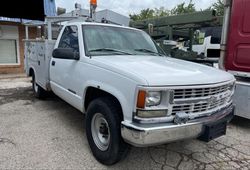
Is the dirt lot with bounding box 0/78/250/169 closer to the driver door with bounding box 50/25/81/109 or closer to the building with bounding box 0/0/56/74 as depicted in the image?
the driver door with bounding box 50/25/81/109

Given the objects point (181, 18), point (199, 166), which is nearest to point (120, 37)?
point (199, 166)

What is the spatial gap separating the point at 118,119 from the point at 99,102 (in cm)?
40

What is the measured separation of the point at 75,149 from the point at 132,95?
155 centimetres

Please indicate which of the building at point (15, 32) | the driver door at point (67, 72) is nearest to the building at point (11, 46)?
the building at point (15, 32)

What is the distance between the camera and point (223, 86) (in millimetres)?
3254

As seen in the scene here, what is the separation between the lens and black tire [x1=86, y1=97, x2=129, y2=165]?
2.89 m

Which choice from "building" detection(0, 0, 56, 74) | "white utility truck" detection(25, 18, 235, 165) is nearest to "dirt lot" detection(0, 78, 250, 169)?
"white utility truck" detection(25, 18, 235, 165)

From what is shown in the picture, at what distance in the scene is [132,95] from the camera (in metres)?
2.64

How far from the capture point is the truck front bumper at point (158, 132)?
2549mm

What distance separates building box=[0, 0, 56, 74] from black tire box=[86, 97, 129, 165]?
915cm

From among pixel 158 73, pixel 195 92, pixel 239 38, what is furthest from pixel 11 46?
pixel 195 92

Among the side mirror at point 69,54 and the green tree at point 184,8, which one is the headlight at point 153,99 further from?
the green tree at point 184,8

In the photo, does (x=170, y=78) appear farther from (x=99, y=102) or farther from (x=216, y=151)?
(x=216, y=151)

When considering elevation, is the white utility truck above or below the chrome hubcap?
above
